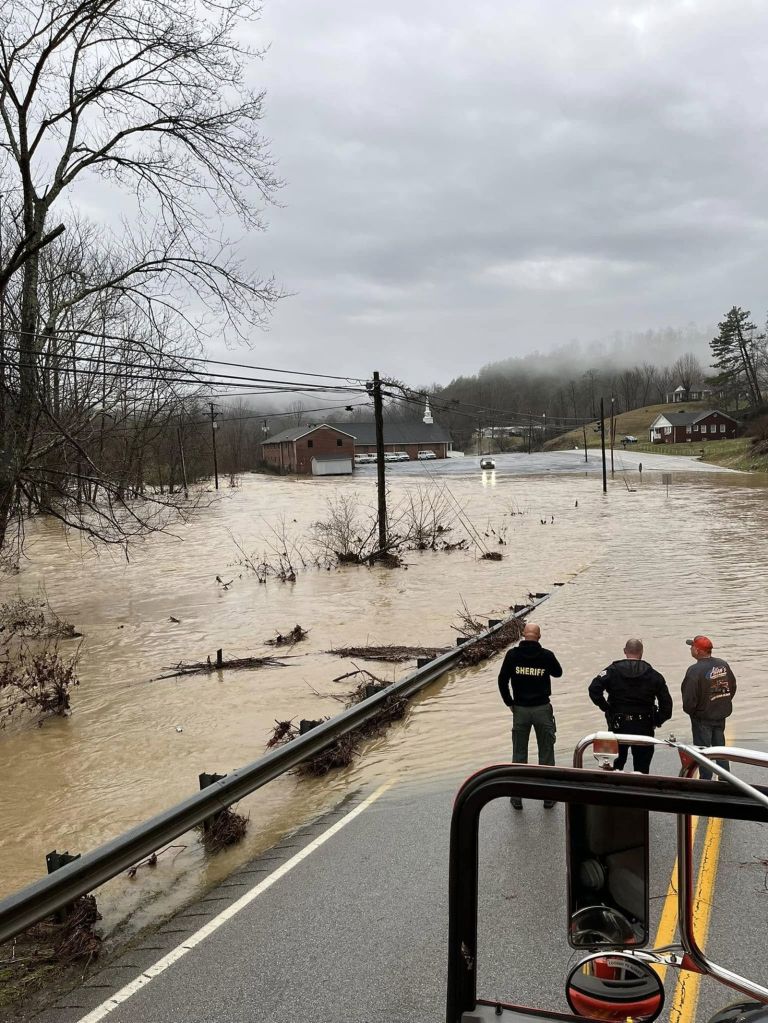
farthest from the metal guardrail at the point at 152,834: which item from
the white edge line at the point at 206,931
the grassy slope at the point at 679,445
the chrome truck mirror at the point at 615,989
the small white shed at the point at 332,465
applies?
the small white shed at the point at 332,465

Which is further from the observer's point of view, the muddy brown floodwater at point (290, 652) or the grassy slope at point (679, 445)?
the grassy slope at point (679, 445)

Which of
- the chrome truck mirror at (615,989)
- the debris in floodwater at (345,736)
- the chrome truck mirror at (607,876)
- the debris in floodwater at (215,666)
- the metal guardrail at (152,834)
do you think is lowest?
the debris in floodwater at (215,666)

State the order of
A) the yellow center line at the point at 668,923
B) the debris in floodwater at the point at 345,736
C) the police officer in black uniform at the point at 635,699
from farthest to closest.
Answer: the debris in floodwater at the point at 345,736, the police officer in black uniform at the point at 635,699, the yellow center line at the point at 668,923

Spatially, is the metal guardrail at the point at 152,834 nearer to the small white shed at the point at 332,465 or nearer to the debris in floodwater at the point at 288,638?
the debris in floodwater at the point at 288,638

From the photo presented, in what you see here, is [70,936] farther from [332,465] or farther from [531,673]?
[332,465]

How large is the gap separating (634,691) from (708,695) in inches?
30.7

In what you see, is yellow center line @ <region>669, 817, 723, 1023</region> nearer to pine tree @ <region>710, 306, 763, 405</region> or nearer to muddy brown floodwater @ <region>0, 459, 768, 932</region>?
muddy brown floodwater @ <region>0, 459, 768, 932</region>

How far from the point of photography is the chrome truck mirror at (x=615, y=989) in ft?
7.93

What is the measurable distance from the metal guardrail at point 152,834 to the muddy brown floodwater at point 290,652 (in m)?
0.48

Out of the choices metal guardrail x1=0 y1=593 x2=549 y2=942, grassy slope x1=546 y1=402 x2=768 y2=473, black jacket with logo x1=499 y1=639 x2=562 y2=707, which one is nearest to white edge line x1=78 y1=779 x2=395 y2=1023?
metal guardrail x1=0 y1=593 x2=549 y2=942

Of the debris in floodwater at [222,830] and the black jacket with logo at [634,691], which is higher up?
the black jacket with logo at [634,691]

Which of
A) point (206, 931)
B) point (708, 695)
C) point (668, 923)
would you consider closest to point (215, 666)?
point (206, 931)

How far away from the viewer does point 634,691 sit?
23.8ft

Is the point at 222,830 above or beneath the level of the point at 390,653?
above
